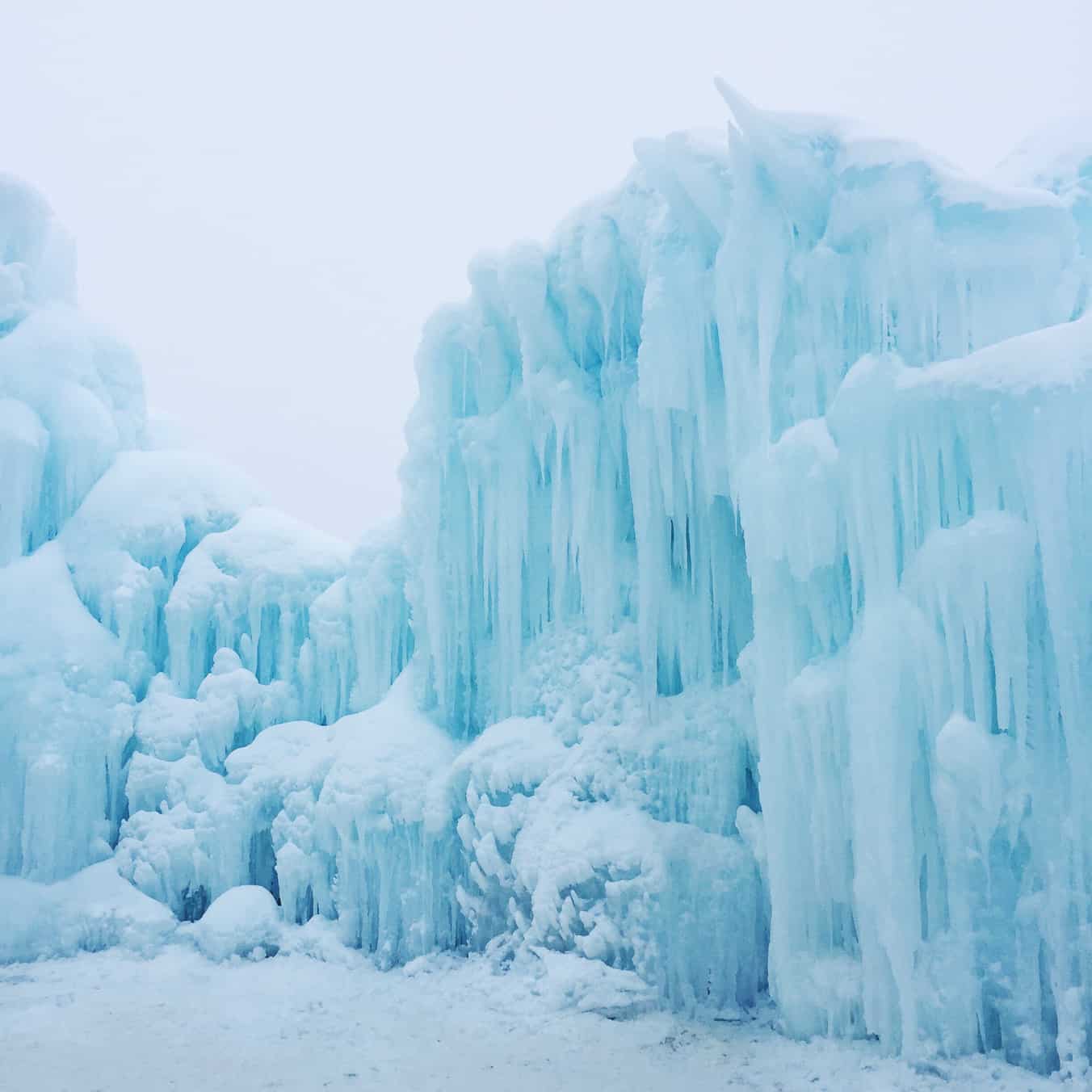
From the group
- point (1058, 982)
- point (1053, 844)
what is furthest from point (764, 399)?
point (1058, 982)

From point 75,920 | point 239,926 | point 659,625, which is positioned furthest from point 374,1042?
point 75,920

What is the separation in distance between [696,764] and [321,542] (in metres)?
7.98

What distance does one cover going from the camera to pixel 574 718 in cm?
1087

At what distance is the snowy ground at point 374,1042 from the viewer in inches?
287

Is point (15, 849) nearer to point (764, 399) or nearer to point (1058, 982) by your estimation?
point (764, 399)

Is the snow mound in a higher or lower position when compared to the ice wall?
lower

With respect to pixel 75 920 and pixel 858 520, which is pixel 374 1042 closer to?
pixel 75 920

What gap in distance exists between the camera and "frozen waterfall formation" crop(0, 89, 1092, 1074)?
269 inches

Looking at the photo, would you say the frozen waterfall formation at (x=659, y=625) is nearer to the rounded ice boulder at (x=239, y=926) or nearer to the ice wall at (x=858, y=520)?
the ice wall at (x=858, y=520)

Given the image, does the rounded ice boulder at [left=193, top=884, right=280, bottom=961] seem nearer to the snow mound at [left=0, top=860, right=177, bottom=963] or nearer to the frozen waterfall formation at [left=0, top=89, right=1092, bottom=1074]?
the frozen waterfall formation at [left=0, top=89, right=1092, bottom=1074]

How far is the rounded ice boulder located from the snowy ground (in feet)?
1.27

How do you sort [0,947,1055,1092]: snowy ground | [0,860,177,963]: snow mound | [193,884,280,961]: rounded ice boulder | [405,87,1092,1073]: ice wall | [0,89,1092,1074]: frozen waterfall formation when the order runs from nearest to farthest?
[405,87,1092,1073]: ice wall, [0,89,1092,1074]: frozen waterfall formation, [0,947,1055,1092]: snowy ground, [193,884,280,961]: rounded ice boulder, [0,860,177,963]: snow mound

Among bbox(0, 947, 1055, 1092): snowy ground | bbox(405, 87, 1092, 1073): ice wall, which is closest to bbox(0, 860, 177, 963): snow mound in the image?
bbox(0, 947, 1055, 1092): snowy ground

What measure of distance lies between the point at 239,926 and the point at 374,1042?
11.8ft
